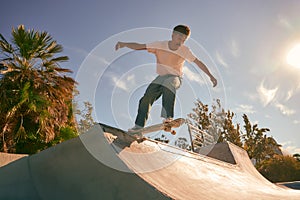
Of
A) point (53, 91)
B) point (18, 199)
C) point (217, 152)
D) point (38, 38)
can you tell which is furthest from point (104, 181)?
point (38, 38)

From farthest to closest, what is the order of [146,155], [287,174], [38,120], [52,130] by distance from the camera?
[287,174]
[52,130]
[38,120]
[146,155]

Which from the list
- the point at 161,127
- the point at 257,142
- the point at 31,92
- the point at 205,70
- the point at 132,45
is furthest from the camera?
the point at 257,142

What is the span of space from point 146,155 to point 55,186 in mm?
1276

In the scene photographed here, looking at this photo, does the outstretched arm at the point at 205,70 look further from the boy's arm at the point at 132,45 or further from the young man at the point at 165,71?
the boy's arm at the point at 132,45

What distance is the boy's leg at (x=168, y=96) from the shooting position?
3996 mm

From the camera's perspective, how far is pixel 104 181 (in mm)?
3059

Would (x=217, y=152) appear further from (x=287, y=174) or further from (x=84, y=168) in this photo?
(x=287, y=174)

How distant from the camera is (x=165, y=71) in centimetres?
409

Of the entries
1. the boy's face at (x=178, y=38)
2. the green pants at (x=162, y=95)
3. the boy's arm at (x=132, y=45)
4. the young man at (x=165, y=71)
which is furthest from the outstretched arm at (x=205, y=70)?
the boy's arm at (x=132, y=45)

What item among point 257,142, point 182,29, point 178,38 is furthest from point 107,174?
point 257,142

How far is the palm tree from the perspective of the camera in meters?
9.92

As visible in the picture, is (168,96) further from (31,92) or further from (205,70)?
(31,92)

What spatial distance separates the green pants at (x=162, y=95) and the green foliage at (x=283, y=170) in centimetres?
1677

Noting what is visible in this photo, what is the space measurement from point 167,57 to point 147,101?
0.76 meters
